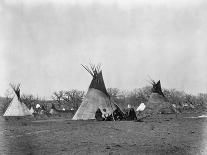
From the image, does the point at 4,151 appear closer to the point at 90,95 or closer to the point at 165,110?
the point at 90,95

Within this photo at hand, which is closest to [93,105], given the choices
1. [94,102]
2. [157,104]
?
[94,102]

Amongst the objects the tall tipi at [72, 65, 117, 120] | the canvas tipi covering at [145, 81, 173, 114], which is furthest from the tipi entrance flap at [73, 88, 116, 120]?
the canvas tipi covering at [145, 81, 173, 114]

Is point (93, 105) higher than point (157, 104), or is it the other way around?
point (157, 104)

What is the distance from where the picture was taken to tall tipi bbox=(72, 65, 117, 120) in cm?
2783

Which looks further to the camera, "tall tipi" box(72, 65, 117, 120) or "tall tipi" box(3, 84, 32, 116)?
"tall tipi" box(3, 84, 32, 116)

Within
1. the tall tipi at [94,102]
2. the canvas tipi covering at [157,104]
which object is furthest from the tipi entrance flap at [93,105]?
the canvas tipi covering at [157,104]

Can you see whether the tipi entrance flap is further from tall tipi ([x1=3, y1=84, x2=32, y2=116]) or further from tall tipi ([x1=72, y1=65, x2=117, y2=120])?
tall tipi ([x1=3, y1=84, x2=32, y2=116])

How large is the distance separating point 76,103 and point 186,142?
76285 millimetres

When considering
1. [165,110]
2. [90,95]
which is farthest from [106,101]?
[165,110]

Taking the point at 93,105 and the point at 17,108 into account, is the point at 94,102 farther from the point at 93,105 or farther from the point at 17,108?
the point at 17,108

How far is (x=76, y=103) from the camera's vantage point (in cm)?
8688

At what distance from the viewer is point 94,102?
28156 millimetres

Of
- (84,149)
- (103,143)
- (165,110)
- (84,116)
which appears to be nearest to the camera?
(84,149)

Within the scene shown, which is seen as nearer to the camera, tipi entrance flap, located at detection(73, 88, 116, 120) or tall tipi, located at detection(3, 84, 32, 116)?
tipi entrance flap, located at detection(73, 88, 116, 120)
